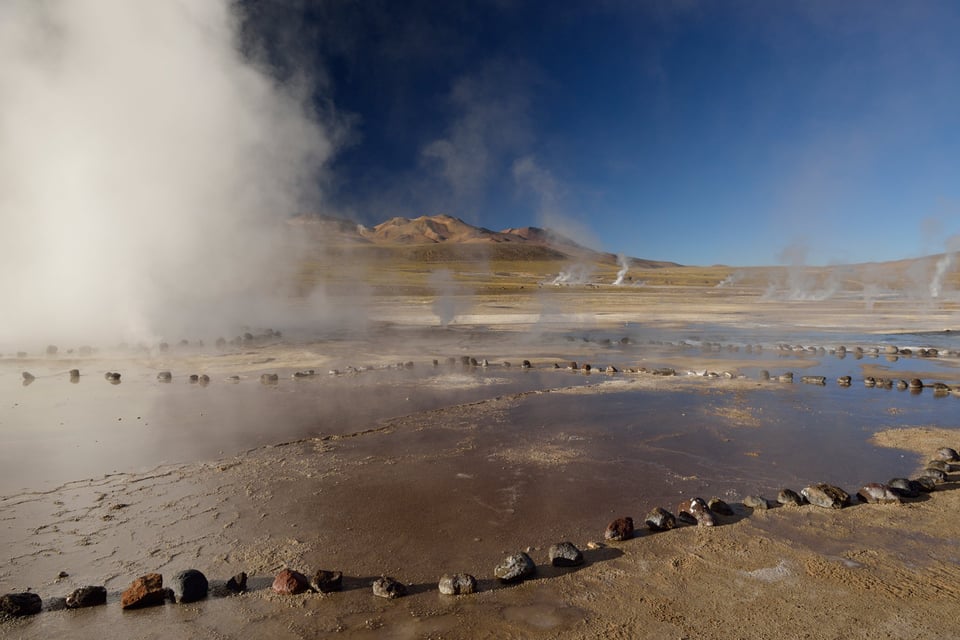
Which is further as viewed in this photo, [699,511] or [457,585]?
[699,511]

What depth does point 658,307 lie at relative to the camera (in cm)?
4497

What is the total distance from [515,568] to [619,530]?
136 centimetres

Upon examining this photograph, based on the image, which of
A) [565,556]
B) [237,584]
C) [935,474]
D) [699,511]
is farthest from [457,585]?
[935,474]

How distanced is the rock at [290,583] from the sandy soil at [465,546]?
8cm

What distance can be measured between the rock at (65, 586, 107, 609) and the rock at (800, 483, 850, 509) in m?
7.40

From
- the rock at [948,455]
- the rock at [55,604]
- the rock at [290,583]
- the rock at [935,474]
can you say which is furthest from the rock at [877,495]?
the rock at [55,604]

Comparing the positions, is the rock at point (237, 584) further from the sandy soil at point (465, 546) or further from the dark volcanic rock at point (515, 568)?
the dark volcanic rock at point (515, 568)

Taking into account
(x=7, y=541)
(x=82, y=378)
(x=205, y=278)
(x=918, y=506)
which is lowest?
(x=918, y=506)

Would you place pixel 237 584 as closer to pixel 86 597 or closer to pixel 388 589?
pixel 86 597

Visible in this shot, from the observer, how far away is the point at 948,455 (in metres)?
8.30

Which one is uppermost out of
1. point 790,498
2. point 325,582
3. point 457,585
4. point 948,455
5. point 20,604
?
point 20,604

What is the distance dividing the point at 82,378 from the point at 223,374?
11.5 feet

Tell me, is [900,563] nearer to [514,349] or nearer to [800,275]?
[514,349]

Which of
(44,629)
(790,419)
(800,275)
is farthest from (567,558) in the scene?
(800,275)
